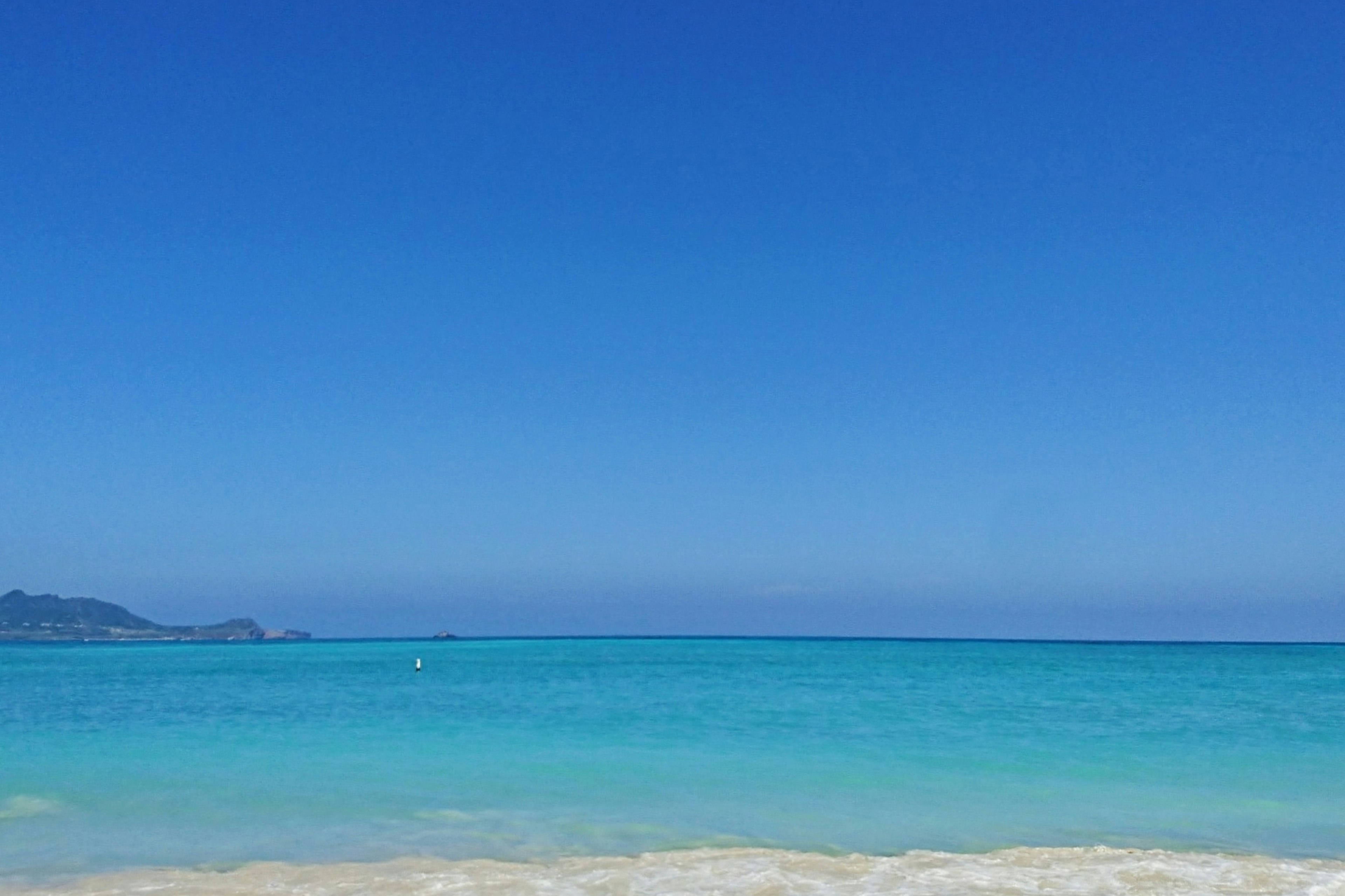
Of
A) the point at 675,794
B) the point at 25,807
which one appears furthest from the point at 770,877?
the point at 25,807

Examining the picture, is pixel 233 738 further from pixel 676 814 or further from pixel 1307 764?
pixel 1307 764

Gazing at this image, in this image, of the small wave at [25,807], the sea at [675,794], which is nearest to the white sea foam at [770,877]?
the sea at [675,794]

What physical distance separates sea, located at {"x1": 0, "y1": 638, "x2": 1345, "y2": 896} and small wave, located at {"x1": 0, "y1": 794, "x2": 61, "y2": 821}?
5 centimetres

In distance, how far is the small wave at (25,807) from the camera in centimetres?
1039

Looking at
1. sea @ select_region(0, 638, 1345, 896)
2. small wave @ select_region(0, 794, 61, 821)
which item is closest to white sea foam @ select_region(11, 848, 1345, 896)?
sea @ select_region(0, 638, 1345, 896)

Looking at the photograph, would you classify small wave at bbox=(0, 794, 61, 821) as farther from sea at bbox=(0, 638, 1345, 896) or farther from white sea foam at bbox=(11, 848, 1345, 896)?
white sea foam at bbox=(11, 848, 1345, 896)

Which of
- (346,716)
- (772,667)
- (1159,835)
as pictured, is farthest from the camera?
(772,667)

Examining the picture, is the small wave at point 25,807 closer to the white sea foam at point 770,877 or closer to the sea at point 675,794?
the sea at point 675,794

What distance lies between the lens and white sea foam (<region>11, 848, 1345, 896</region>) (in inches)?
295

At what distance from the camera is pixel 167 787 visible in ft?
39.6

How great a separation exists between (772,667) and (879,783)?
116 feet

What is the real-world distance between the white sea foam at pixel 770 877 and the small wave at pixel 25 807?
10.4 feet

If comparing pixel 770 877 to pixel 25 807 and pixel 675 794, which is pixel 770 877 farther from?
pixel 25 807

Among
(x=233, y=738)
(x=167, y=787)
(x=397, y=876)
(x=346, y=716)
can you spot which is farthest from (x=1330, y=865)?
(x=346, y=716)
